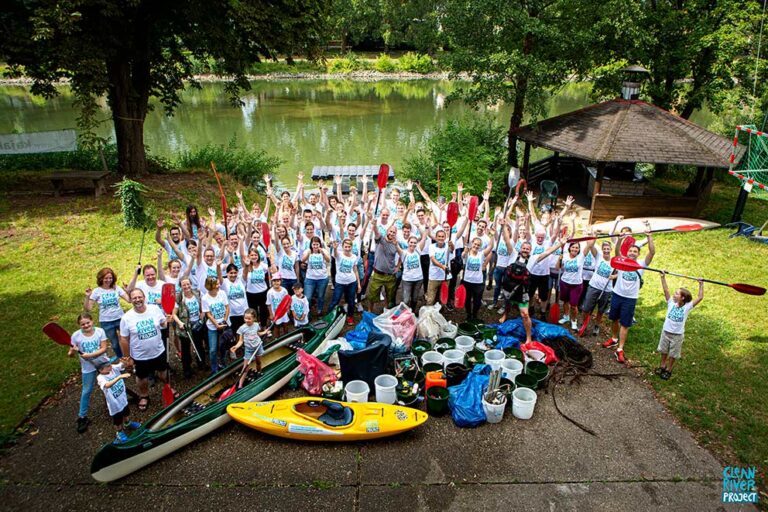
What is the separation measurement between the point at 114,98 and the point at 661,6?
17.3 metres

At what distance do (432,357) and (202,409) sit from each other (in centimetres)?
313

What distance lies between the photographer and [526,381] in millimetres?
6523

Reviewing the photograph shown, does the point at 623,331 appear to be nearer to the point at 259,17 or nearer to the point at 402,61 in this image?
the point at 259,17

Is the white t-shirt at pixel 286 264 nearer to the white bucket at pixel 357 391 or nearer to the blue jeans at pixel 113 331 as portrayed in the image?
the white bucket at pixel 357 391

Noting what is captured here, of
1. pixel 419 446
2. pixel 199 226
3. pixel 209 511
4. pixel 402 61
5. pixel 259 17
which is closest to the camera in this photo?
pixel 209 511

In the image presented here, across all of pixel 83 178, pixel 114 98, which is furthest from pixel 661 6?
pixel 83 178

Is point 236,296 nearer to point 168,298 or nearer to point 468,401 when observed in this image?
point 168,298

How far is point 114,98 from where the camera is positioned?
13.6m

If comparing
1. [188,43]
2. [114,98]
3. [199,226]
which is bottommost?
[199,226]

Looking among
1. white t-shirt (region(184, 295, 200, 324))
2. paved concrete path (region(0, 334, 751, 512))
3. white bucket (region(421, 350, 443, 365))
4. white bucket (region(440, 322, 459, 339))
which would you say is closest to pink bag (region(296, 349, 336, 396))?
paved concrete path (region(0, 334, 751, 512))

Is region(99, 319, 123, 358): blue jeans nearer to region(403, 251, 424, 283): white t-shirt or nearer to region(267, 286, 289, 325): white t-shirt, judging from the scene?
region(267, 286, 289, 325): white t-shirt

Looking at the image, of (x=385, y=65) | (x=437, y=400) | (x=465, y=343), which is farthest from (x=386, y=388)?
(x=385, y=65)

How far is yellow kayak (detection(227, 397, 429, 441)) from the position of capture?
5.71 meters

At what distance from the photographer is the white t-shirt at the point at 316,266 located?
25.7 feet
